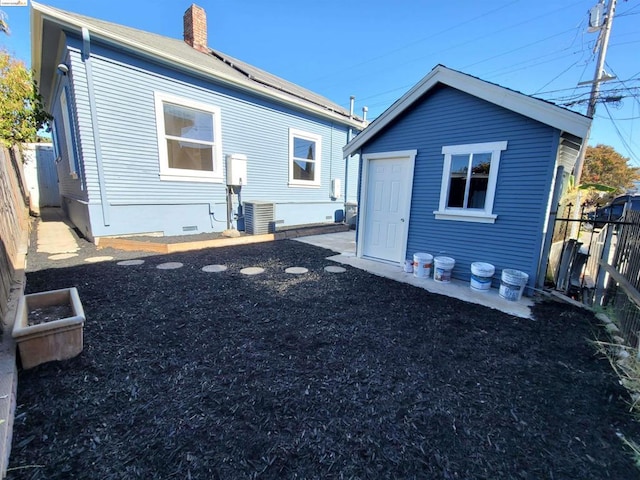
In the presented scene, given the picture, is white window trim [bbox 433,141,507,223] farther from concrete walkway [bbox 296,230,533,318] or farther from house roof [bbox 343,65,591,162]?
concrete walkway [bbox 296,230,533,318]

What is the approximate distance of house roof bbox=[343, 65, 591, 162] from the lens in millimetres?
3518

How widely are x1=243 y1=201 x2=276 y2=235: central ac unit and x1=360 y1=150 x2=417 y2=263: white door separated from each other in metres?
3.12

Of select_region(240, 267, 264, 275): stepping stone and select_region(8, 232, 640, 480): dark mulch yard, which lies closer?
select_region(8, 232, 640, 480): dark mulch yard

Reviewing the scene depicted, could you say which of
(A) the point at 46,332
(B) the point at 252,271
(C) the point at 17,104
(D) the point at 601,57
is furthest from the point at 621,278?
(C) the point at 17,104

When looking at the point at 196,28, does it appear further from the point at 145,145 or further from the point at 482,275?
the point at 482,275

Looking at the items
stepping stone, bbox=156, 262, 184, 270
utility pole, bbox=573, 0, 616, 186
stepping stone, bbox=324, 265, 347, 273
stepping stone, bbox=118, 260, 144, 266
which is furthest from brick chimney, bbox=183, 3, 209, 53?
utility pole, bbox=573, 0, 616, 186

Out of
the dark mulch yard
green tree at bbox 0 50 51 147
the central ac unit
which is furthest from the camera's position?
the central ac unit

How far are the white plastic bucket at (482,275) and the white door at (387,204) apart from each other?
1.39 metres

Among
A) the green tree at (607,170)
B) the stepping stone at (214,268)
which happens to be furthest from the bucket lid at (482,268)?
the green tree at (607,170)

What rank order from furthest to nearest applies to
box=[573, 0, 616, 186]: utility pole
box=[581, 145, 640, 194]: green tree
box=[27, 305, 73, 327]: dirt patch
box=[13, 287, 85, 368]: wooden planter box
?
1. box=[581, 145, 640, 194]: green tree
2. box=[573, 0, 616, 186]: utility pole
3. box=[27, 305, 73, 327]: dirt patch
4. box=[13, 287, 85, 368]: wooden planter box

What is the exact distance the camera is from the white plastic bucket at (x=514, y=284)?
156 inches

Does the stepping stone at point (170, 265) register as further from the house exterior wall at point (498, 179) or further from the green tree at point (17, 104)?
the green tree at point (17, 104)

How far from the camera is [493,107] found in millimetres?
4223

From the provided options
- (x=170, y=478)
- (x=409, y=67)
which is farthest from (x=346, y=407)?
(x=409, y=67)
